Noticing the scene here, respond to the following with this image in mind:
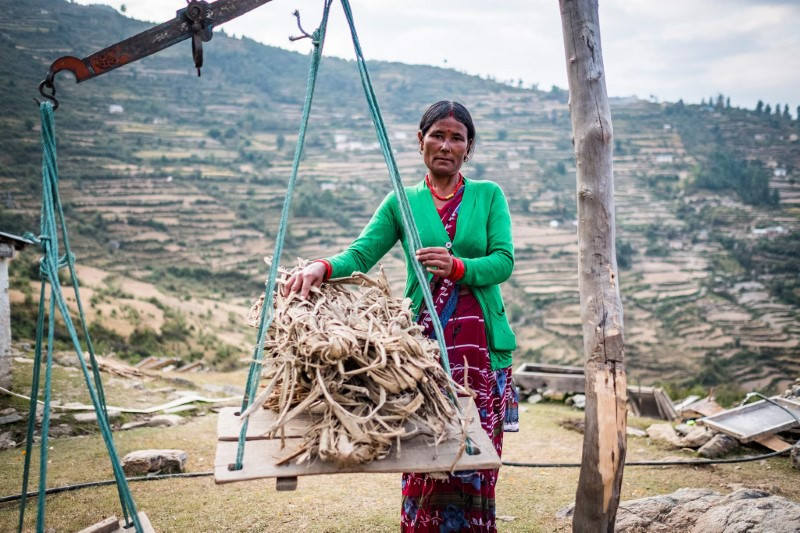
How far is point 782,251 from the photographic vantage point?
112 ft

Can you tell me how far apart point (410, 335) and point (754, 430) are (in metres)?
4.61

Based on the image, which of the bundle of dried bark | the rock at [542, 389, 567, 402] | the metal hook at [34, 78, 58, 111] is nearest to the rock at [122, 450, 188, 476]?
the bundle of dried bark

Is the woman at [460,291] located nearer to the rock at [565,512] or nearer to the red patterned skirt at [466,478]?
the red patterned skirt at [466,478]

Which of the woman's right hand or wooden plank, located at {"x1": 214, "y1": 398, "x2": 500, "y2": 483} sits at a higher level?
the woman's right hand

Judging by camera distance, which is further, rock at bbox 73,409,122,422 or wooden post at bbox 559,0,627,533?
rock at bbox 73,409,122,422

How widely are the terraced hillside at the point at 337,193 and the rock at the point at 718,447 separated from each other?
434 inches

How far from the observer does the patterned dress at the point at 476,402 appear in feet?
7.04

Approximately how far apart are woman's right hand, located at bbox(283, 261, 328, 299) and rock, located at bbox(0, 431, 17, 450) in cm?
464

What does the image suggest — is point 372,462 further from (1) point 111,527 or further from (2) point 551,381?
(2) point 551,381

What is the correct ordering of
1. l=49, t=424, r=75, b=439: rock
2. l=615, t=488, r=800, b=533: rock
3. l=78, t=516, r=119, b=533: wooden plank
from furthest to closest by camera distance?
l=49, t=424, r=75, b=439: rock, l=78, t=516, r=119, b=533: wooden plank, l=615, t=488, r=800, b=533: rock

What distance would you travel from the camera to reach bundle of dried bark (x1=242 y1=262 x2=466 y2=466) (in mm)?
1506

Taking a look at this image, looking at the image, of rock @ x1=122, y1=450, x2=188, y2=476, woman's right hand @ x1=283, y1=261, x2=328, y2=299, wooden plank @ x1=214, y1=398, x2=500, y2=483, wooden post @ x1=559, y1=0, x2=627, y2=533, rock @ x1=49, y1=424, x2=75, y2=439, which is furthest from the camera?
rock @ x1=49, y1=424, x2=75, y2=439

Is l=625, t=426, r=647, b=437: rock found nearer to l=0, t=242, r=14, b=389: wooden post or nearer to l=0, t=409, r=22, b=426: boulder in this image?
l=0, t=409, r=22, b=426: boulder

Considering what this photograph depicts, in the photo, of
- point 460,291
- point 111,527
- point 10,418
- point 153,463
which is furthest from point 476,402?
point 10,418
